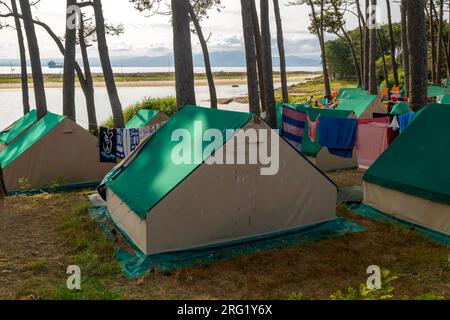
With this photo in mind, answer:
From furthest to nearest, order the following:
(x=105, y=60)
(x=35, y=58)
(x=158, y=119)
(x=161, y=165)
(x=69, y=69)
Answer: (x=158, y=119)
(x=69, y=69)
(x=35, y=58)
(x=105, y=60)
(x=161, y=165)

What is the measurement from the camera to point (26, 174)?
10758 millimetres

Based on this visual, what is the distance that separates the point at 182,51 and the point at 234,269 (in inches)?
232

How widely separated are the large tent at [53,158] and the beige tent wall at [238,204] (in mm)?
5945

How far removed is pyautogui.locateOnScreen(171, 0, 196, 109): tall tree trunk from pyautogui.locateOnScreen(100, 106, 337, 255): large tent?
2544 millimetres

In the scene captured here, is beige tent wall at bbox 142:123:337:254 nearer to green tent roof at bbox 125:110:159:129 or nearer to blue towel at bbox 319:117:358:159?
blue towel at bbox 319:117:358:159

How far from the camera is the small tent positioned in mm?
14633

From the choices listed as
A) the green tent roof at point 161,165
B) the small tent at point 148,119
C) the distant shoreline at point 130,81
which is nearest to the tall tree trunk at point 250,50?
the small tent at point 148,119

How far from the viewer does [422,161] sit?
7.31 metres

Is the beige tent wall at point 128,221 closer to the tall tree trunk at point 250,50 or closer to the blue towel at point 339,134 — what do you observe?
the blue towel at point 339,134

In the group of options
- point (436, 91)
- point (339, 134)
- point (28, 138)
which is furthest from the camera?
point (436, 91)

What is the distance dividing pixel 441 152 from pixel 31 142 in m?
9.45

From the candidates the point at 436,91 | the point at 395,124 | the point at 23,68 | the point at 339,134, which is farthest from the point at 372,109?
the point at 23,68

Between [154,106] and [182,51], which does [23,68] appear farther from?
[182,51]
